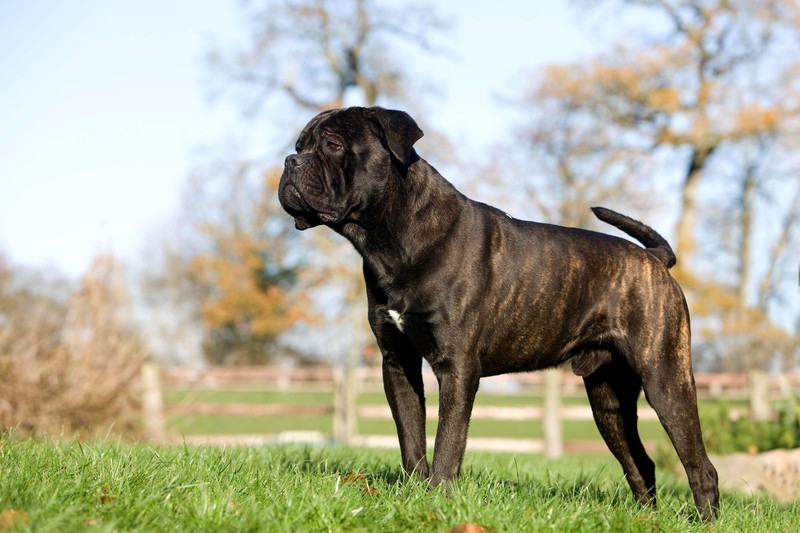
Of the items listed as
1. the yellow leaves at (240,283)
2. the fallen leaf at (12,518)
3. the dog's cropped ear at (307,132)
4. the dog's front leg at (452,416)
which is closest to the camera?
the fallen leaf at (12,518)

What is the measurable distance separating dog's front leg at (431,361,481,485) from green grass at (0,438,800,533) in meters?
0.14

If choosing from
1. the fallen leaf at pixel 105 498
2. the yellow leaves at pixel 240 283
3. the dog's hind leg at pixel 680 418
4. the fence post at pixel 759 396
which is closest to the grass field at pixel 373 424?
the yellow leaves at pixel 240 283

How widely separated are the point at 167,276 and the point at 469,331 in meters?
45.4

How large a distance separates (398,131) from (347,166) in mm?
341

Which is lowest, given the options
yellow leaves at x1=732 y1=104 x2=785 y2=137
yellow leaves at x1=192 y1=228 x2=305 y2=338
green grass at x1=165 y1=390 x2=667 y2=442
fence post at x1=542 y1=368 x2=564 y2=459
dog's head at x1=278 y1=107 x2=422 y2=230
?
green grass at x1=165 y1=390 x2=667 y2=442

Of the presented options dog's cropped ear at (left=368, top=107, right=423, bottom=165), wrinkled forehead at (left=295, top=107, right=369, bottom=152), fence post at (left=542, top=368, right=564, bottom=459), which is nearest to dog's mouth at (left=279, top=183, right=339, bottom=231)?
wrinkled forehead at (left=295, top=107, right=369, bottom=152)

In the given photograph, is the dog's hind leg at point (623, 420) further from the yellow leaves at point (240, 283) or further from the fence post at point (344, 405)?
the yellow leaves at point (240, 283)

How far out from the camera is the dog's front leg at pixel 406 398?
4.60 metres

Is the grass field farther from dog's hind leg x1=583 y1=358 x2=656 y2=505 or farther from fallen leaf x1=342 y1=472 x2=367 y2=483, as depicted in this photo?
fallen leaf x1=342 y1=472 x2=367 y2=483

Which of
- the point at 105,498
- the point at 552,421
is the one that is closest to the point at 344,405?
the point at 552,421

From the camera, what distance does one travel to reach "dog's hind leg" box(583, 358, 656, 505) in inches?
211

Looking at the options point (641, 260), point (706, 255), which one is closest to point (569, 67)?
point (706, 255)

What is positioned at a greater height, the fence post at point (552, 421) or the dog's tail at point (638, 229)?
the dog's tail at point (638, 229)

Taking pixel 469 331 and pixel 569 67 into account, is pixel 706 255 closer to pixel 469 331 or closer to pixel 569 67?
pixel 569 67
